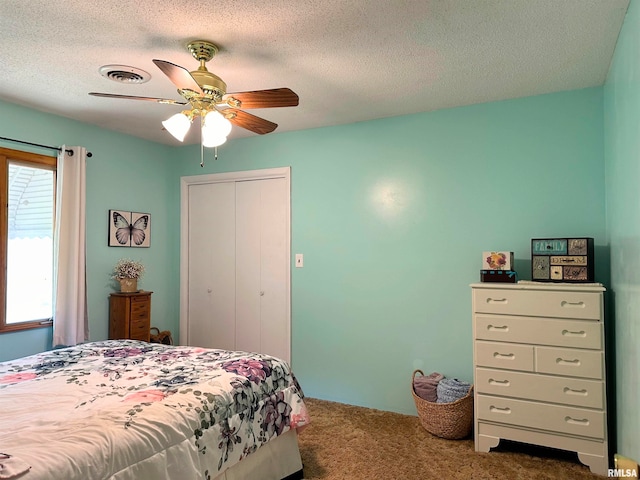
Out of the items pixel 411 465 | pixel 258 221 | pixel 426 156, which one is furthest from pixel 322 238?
pixel 411 465

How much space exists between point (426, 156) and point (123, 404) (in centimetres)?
259

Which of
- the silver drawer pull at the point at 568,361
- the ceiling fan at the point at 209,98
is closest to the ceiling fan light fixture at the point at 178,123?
the ceiling fan at the point at 209,98

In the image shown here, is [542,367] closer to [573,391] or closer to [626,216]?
[573,391]

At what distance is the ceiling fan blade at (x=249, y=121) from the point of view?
2361mm

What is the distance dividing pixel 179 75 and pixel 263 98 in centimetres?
40


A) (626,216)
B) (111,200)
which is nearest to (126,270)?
(111,200)

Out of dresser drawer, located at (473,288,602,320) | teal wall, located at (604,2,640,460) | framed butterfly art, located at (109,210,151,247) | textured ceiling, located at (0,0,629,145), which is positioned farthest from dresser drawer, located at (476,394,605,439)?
framed butterfly art, located at (109,210,151,247)

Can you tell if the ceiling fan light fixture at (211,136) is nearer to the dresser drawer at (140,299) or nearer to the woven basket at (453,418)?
the dresser drawer at (140,299)

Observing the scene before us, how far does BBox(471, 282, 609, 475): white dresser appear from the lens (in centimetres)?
244

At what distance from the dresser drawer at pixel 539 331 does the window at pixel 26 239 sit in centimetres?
312

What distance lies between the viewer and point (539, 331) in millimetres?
2566

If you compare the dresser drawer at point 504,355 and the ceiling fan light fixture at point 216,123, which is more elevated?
the ceiling fan light fixture at point 216,123

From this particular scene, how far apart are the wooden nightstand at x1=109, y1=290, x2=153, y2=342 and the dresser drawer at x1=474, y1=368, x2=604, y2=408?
2681 mm

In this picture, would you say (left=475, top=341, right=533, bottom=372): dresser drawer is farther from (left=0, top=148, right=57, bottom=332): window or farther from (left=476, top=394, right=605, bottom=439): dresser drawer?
(left=0, top=148, right=57, bottom=332): window
